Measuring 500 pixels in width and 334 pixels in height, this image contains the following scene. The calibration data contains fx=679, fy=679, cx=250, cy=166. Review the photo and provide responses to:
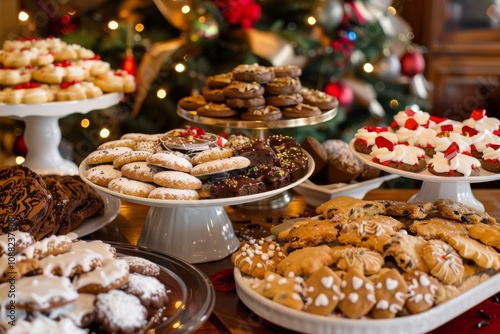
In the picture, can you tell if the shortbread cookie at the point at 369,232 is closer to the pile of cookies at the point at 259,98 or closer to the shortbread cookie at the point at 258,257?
the shortbread cookie at the point at 258,257

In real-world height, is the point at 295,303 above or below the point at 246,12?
below

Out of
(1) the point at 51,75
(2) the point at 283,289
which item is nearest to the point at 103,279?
(2) the point at 283,289

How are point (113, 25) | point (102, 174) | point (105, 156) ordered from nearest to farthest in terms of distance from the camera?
point (102, 174), point (105, 156), point (113, 25)

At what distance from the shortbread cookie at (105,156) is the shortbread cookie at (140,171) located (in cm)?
11

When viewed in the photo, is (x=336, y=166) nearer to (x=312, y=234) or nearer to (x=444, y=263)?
(x=312, y=234)

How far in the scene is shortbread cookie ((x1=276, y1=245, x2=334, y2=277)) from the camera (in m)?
1.38

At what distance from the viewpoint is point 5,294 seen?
1.21 metres

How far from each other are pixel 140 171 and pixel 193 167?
13cm

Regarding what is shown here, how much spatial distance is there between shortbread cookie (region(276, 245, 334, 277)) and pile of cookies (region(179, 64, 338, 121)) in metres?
0.74

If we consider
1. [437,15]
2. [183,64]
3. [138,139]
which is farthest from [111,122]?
[437,15]

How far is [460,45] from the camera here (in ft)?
14.5

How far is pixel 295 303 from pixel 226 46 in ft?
7.59

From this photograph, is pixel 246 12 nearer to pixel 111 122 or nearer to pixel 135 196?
pixel 111 122

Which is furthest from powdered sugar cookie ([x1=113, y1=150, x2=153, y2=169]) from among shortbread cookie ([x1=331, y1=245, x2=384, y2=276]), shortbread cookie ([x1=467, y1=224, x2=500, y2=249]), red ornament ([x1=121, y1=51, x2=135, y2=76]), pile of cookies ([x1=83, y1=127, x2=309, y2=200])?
red ornament ([x1=121, y1=51, x2=135, y2=76])
